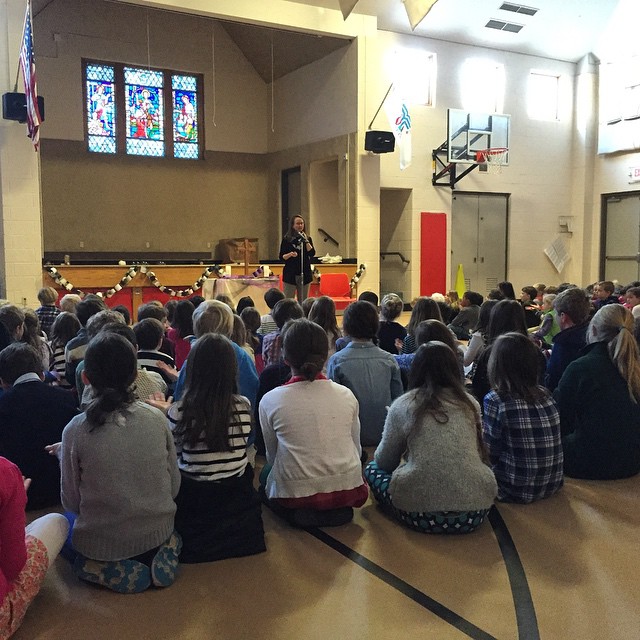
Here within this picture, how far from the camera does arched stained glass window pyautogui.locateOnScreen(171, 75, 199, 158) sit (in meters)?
14.4

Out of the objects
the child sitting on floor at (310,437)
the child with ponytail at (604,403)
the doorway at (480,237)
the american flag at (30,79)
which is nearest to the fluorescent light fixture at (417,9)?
the doorway at (480,237)

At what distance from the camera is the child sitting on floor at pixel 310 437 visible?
2.89m

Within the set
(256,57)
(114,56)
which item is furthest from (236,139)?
(114,56)

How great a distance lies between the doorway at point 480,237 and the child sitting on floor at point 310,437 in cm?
1122

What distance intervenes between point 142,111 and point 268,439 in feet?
41.4

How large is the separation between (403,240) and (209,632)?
11.6 metres

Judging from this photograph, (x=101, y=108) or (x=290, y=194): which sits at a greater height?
(x=101, y=108)

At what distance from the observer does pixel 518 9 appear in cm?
1267

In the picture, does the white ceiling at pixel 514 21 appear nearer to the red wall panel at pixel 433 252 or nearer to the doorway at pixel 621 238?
the doorway at pixel 621 238

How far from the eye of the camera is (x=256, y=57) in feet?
48.0

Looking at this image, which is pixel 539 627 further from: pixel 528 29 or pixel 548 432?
pixel 528 29

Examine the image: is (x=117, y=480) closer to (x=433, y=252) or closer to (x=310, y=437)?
(x=310, y=437)

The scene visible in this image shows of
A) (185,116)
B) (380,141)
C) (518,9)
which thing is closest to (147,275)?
(380,141)

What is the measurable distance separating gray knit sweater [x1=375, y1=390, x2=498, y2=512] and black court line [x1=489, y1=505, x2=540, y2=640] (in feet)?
0.60
